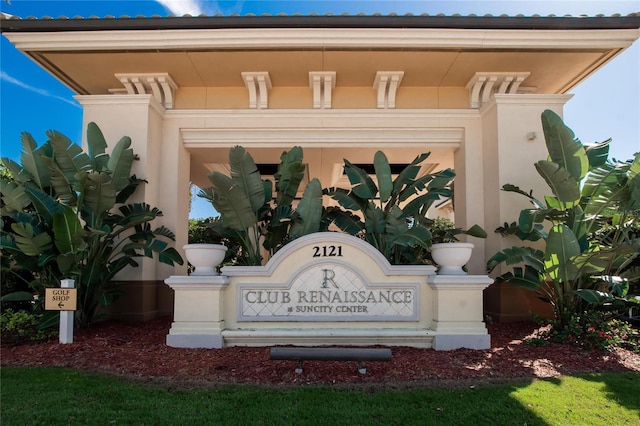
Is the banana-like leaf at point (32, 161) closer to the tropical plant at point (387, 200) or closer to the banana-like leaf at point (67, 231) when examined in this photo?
the banana-like leaf at point (67, 231)

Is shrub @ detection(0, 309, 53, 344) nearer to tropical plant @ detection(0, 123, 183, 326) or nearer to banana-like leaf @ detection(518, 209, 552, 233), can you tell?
tropical plant @ detection(0, 123, 183, 326)

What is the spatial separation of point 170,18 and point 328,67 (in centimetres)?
334

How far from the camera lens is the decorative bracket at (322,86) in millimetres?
9695

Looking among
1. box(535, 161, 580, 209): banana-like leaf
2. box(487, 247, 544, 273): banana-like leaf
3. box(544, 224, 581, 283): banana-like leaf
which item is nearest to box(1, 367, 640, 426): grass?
box(544, 224, 581, 283): banana-like leaf

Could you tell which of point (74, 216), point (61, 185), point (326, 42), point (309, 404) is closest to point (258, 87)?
point (326, 42)

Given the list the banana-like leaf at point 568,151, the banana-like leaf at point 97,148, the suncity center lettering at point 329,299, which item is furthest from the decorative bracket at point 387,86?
the banana-like leaf at point 97,148

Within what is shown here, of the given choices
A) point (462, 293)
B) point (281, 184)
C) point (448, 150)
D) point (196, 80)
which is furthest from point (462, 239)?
point (196, 80)

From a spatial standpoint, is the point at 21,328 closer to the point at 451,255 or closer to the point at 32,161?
the point at 32,161

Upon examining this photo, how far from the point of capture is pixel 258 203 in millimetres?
7871

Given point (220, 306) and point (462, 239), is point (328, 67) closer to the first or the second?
point (462, 239)

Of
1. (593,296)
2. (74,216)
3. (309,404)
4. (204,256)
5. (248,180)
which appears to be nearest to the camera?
(309,404)

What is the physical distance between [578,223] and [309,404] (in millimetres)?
5551

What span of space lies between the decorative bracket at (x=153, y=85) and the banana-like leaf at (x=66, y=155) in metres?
2.75

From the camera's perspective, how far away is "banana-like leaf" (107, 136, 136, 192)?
812 cm
